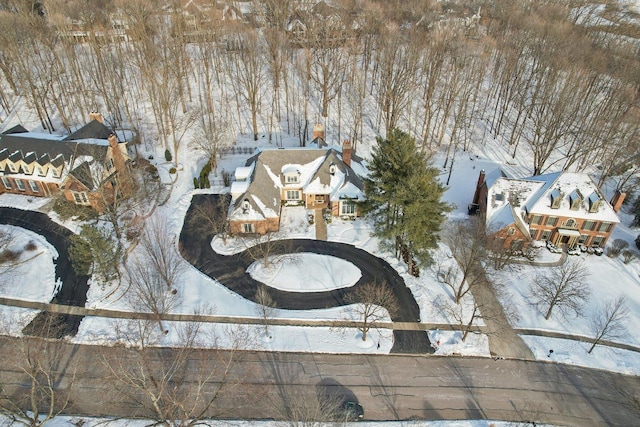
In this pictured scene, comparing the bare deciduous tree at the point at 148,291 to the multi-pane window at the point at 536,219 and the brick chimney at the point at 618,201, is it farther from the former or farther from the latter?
the brick chimney at the point at 618,201

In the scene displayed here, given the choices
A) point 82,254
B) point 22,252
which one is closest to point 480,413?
point 82,254

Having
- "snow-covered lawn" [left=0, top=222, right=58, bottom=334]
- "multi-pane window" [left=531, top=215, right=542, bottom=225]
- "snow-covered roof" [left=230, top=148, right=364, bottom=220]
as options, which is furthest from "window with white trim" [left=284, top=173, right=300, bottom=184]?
"multi-pane window" [left=531, top=215, right=542, bottom=225]

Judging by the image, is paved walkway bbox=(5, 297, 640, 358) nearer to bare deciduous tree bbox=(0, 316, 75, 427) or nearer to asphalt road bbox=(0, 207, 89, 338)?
asphalt road bbox=(0, 207, 89, 338)

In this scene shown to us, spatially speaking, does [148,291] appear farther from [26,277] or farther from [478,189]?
[478,189]

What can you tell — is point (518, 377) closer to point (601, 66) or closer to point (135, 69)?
point (601, 66)

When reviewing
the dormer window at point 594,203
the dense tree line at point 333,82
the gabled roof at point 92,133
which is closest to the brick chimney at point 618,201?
the dormer window at point 594,203

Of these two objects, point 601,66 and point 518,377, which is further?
point 601,66
